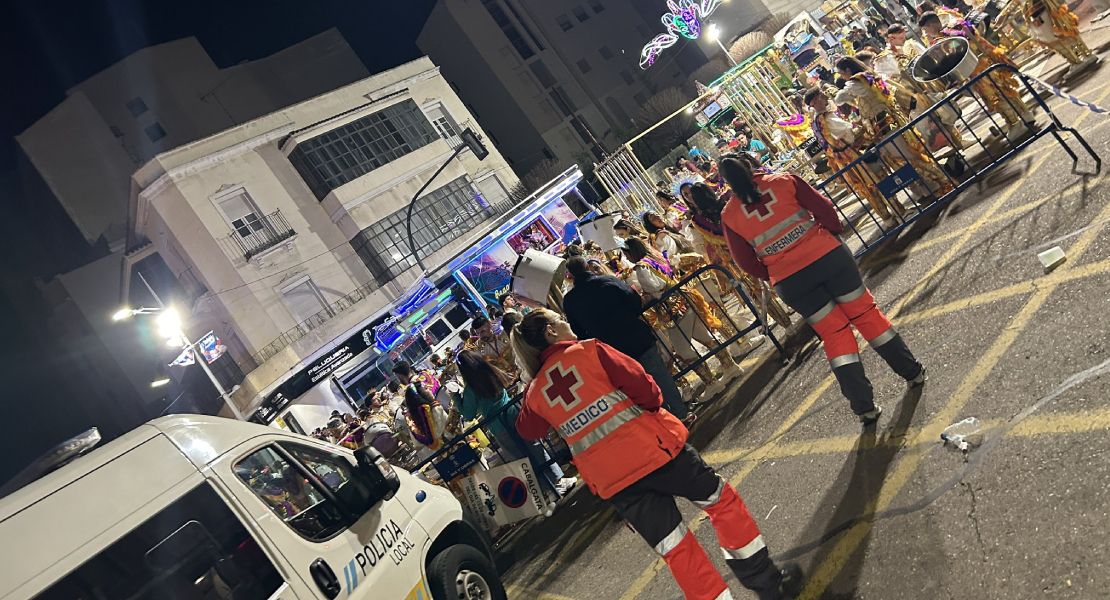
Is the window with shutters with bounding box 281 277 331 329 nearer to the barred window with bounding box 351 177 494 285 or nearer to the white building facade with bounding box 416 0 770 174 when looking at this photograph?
the barred window with bounding box 351 177 494 285

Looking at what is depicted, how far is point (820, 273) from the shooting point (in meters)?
4.98

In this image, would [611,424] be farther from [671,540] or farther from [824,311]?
[824,311]

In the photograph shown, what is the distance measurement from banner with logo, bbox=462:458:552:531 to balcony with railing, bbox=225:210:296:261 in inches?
1064

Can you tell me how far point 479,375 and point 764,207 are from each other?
12.9ft

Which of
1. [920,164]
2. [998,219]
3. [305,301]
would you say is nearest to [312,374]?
[305,301]

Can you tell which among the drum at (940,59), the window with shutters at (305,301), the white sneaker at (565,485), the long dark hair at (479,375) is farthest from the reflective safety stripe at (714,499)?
the window with shutters at (305,301)

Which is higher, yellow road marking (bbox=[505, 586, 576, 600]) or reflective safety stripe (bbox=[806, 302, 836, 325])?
reflective safety stripe (bbox=[806, 302, 836, 325])

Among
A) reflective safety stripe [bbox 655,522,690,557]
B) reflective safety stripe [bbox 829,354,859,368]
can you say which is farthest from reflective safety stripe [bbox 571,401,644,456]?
reflective safety stripe [bbox 829,354,859,368]

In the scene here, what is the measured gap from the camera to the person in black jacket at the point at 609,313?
247 inches

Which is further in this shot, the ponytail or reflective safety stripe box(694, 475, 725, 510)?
the ponytail

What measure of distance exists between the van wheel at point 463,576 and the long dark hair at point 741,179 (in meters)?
3.39

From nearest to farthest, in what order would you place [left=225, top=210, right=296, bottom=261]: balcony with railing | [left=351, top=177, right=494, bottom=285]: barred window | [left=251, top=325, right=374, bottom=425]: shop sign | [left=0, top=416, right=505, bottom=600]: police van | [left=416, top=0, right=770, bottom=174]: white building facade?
[left=0, top=416, right=505, bottom=600]: police van → [left=251, top=325, right=374, bottom=425]: shop sign → [left=225, top=210, right=296, bottom=261]: balcony with railing → [left=351, top=177, right=494, bottom=285]: barred window → [left=416, top=0, right=770, bottom=174]: white building facade

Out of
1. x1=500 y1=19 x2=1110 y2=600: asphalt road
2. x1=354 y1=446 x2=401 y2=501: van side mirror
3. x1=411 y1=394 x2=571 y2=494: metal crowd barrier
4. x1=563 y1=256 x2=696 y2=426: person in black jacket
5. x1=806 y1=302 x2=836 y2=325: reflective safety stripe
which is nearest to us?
x1=500 y1=19 x2=1110 y2=600: asphalt road

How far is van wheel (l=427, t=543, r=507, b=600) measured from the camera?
4707 mm
